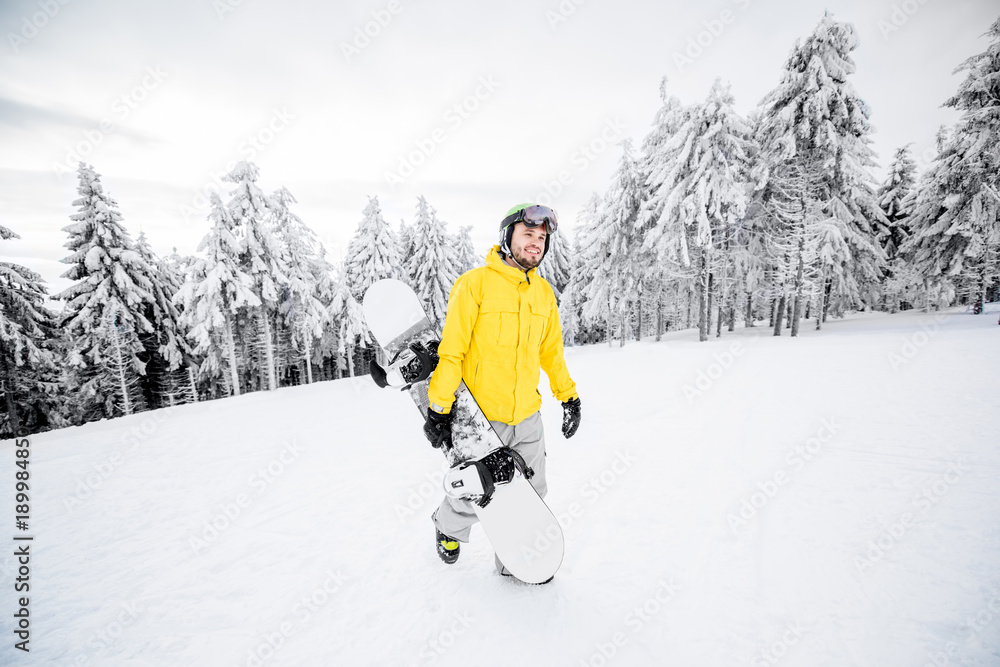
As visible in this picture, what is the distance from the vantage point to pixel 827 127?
48.4 ft

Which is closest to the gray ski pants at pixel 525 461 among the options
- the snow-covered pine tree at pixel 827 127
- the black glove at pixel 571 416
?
the black glove at pixel 571 416

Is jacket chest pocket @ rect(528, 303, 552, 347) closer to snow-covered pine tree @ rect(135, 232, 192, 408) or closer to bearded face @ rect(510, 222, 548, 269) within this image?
bearded face @ rect(510, 222, 548, 269)

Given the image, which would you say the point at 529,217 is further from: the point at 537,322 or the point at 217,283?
the point at 217,283

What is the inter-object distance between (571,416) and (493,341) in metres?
1.11

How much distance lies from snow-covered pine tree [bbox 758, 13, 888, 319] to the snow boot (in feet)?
63.9

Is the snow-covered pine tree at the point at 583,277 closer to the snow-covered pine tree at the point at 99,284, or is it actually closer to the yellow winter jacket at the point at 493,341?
the yellow winter jacket at the point at 493,341

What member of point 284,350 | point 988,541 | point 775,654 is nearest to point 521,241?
point 775,654

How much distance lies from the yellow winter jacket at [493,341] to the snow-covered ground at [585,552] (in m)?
1.41

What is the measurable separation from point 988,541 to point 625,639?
316 cm

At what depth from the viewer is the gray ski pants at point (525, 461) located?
9.20 feet

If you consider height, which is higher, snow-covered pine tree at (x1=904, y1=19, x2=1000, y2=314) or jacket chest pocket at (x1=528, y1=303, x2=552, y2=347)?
snow-covered pine tree at (x1=904, y1=19, x2=1000, y2=314)

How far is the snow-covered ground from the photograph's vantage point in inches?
88.5

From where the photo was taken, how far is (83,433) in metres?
8.02

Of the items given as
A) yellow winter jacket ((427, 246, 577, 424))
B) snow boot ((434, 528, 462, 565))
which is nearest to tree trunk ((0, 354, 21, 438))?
snow boot ((434, 528, 462, 565))
